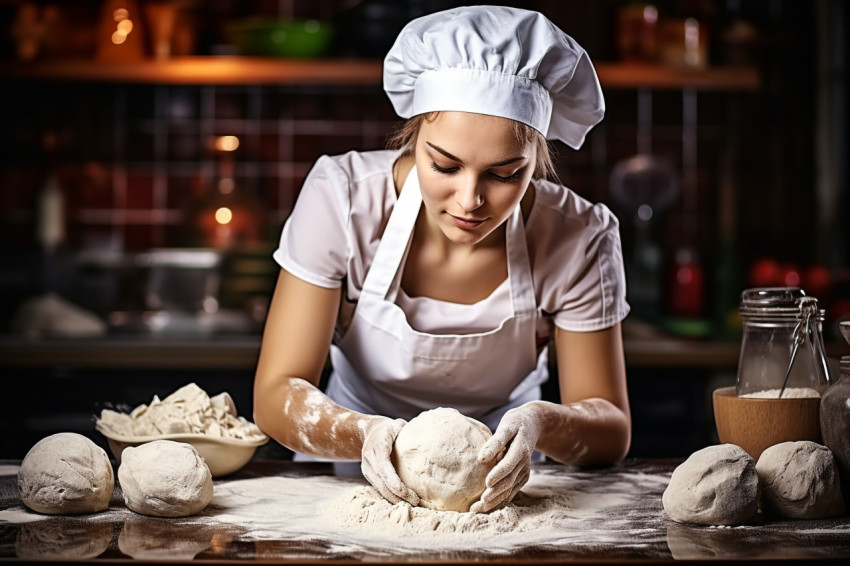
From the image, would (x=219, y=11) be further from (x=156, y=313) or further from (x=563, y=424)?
(x=563, y=424)

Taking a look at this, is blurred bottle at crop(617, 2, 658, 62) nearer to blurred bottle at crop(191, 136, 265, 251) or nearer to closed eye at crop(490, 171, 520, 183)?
blurred bottle at crop(191, 136, 265, 251)

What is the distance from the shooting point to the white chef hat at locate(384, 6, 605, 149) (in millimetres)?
1418

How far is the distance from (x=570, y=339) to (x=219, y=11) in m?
2.39

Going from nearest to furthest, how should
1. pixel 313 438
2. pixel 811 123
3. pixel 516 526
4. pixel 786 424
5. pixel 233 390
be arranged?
pixel 516 526
pixel 786 424
pixel 313 438
pixel 233 390
pixel 811 123

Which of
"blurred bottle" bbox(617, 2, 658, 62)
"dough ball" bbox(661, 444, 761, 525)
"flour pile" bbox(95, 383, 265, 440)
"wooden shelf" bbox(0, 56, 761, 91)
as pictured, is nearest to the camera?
"dough ball" bbox(661, 444, 761, 525)

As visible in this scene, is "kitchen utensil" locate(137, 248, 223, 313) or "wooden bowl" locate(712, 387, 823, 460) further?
"kitchen utensil" locate(137, 248, 223, 313)

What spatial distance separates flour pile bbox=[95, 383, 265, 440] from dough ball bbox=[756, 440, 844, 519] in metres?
0.72

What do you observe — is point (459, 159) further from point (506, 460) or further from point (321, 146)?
point (321, 146)

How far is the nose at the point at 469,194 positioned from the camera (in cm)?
136

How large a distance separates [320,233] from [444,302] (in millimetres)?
258

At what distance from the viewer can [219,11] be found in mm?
3516

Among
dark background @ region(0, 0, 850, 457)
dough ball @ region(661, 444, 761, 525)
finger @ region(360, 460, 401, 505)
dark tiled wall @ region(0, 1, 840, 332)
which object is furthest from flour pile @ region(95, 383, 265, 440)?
dark tiled wall @ region(0, 1, 840, 332)

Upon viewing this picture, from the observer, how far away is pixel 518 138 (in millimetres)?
1397

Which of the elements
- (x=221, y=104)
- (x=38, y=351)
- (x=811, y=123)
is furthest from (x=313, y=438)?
(x=811, y=123)
